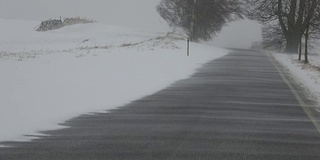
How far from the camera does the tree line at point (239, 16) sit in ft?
151

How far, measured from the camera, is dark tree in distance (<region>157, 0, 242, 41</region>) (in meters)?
49.8

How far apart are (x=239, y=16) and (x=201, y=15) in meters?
5.45

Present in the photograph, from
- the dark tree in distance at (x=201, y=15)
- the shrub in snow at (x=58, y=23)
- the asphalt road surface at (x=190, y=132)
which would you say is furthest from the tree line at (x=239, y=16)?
the asphalt road surface at (x=190, y=132)

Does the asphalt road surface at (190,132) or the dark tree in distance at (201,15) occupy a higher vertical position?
the dark tree in distance at (201,15)

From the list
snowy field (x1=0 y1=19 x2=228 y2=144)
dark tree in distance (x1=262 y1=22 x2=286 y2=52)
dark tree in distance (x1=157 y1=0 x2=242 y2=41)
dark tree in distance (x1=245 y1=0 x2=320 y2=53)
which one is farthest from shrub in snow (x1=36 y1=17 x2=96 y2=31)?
snowy field (x1=0 y1=19 x2=228 y2=144)

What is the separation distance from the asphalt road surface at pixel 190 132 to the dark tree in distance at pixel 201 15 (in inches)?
1453

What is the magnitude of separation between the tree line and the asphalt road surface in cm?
3031

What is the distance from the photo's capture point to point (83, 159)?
661 cm

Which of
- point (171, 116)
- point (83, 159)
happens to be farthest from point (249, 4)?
point (83, 159)

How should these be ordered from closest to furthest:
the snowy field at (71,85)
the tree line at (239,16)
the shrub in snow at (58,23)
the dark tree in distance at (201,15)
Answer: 1. the snowy field at (71,85)
2. the tree line at (239,16)
3. the dark tree in distance at (201,15)
4. the shrub in snow at (58,23)

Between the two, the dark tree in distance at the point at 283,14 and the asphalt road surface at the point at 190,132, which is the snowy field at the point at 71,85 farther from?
the dark tree in distance at the point at 283,14

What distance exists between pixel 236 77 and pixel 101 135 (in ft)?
35.5

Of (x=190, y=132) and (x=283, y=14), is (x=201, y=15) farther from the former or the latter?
(x=190, y=132)

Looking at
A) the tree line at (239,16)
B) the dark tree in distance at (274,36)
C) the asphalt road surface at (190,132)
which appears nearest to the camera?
the asphalt road surface at (190,132)
